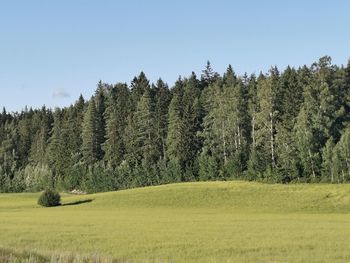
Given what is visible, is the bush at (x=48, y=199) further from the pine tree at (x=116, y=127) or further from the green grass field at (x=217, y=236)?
the pine tree at (x=116, y=127)

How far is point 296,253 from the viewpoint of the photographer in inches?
933

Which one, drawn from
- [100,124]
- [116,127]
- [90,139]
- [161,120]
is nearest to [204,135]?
[161,120]

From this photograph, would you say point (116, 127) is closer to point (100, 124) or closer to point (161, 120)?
point (100, 124)

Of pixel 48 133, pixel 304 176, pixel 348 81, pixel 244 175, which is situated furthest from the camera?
pixel 48 133

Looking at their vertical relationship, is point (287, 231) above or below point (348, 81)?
below

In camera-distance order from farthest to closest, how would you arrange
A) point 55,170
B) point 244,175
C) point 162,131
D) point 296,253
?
point 55,170
point 162,131
point 244,175
point 296,253

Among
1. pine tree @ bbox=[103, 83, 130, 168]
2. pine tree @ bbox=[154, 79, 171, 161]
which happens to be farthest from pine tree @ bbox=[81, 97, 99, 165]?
pine tree @ bbox=[154, 79, 171, 161]

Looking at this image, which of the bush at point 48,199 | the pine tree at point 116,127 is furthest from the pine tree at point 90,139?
the bush at point 48,199

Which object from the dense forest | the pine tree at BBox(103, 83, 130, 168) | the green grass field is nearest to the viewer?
the green grass field

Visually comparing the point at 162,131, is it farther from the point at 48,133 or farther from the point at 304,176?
the point at 48,133

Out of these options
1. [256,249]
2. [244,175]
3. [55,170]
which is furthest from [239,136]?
[256,249]

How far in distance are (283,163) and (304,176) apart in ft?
13.9

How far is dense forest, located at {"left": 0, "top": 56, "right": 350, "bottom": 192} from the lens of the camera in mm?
87438

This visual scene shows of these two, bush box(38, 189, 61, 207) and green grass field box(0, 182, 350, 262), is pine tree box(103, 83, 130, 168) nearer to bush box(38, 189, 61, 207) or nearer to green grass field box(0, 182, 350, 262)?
bush box(38, 189, 61, 207)
